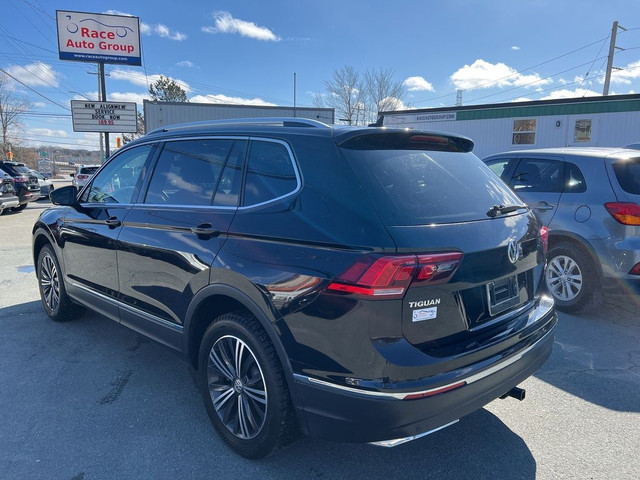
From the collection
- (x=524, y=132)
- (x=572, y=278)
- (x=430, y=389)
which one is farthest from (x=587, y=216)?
(x=524, y=132)

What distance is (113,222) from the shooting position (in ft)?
11.5

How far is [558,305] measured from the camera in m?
5.03

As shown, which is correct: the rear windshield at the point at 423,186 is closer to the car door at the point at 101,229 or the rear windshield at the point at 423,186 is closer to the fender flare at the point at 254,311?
the fender flare at the point at 254,311

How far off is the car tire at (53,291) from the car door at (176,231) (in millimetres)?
1451

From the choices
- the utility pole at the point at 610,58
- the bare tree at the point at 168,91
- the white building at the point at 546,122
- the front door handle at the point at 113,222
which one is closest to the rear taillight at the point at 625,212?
the front door handle at the point at 113,222

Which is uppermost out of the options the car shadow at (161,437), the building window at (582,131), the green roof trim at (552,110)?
the green roof trim at (552,110)

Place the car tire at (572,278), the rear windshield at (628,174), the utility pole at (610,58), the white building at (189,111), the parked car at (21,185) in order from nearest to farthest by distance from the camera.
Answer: the rear windshield at (628,174)
the car tire at (572,278)
the parked car at (21,185)
the white building at (189,111)
the utility pole at (610,58)

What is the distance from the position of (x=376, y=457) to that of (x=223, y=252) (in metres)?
1.48

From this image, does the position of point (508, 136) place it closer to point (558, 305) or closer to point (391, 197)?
point (558, 305)

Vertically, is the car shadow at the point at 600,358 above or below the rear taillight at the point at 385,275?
below

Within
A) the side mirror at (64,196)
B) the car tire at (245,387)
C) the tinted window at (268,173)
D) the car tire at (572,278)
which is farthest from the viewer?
the car tire at (572,278)

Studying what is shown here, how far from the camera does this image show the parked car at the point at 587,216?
14.3 ft

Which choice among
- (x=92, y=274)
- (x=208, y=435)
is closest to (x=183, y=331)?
(x=208, y=435)

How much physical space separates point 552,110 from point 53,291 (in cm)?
1845
